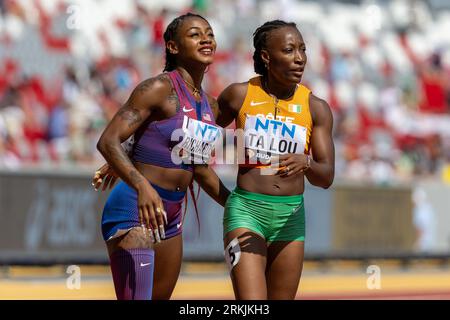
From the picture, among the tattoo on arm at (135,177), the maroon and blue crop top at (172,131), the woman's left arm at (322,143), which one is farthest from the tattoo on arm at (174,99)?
the woman's left arm at (322,143)

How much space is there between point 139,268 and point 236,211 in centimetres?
100

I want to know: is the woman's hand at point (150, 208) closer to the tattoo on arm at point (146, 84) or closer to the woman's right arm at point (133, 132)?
the woman's right arm at point (133, 132)

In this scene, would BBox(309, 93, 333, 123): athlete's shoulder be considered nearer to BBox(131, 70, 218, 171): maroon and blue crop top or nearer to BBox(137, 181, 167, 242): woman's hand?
BBox(131, 70, 218, 171): maroon and blue crop top

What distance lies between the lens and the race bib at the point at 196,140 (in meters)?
7.43

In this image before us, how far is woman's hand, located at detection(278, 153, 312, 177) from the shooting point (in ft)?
24.4

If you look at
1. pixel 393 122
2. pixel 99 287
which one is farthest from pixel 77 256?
pixel 393 122

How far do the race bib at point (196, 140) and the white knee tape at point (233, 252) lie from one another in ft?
2.07

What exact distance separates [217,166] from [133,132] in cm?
1196

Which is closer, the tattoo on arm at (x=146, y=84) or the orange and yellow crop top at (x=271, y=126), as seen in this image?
the tattoo on arm at (x=146, y=84)

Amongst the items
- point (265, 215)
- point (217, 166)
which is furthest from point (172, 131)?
point (217, 166)

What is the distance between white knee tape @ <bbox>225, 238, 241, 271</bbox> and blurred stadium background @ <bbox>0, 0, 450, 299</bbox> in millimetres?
6503

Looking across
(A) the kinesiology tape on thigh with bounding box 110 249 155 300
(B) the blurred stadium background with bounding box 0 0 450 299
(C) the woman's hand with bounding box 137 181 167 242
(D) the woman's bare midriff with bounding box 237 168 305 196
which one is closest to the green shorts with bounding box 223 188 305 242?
(D) the woman's bare midriff with bounding box 237 168 305 196

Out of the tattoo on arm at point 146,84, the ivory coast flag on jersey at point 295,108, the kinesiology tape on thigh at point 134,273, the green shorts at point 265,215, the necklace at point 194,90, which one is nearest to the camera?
the kinesiology tape on thigh at point 134,273

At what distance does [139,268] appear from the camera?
282 inches
